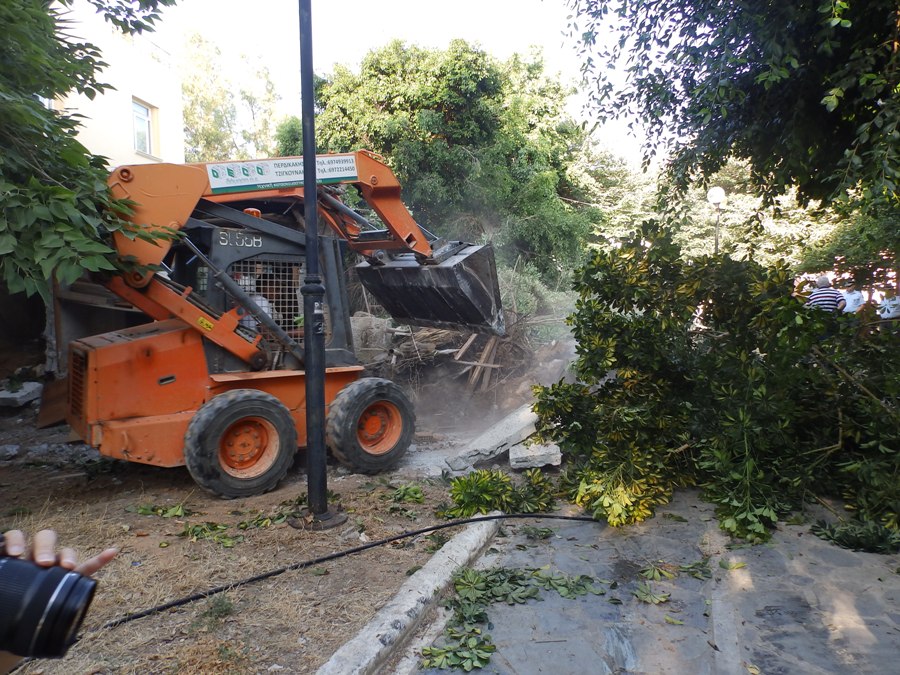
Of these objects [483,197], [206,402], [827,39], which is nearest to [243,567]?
[206,402]

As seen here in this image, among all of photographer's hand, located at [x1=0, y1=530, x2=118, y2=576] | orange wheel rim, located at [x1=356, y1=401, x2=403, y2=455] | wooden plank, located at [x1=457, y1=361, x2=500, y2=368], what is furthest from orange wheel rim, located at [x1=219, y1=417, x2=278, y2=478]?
photographer's hand, located at [x1=0, y1=530, x2=118, y2=576]

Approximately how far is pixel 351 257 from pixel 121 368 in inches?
265

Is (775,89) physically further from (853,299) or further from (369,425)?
(853,299)

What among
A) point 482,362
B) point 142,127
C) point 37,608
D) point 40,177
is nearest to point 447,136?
point 482,362

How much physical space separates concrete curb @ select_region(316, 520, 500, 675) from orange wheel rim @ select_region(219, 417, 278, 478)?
2.31 metres

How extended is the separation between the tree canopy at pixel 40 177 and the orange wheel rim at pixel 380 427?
3.21m

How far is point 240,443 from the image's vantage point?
6.20 metres

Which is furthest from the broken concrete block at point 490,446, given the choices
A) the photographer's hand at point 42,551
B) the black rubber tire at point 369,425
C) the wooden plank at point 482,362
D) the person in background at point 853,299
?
the person in background at point 853,299

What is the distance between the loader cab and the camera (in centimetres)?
634

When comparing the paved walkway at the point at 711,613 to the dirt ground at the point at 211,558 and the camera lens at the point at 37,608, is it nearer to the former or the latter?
the dirt ground at the point at 211,558

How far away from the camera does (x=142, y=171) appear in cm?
573

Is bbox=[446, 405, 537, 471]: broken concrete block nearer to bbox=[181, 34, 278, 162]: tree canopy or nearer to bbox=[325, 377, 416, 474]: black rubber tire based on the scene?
bbox=[325, 377, 416, 474]: black rubber tire

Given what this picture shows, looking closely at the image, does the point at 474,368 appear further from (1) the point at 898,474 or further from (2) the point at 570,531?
(1) the point at 898,474

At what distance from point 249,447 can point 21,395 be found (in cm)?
542
